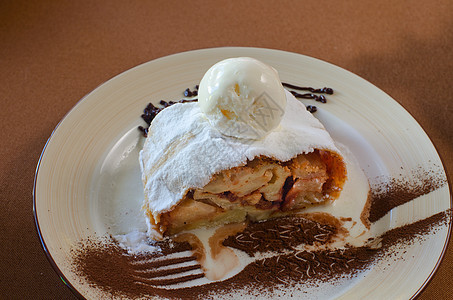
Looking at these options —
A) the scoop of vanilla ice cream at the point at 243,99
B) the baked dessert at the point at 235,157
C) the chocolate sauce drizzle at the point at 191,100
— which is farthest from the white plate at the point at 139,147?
the scoop of vanilla ice cream at the point at 243,99

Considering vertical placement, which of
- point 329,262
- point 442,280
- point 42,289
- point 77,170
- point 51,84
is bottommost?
point 442,280

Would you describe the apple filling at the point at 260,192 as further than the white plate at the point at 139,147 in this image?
Yes

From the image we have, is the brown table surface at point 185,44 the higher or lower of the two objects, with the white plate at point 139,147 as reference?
higher

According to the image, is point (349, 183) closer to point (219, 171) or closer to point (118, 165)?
point (219, 171)

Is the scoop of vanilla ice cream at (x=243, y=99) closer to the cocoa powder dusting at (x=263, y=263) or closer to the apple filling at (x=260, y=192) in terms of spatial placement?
the apple filling at (x=260, y=192)

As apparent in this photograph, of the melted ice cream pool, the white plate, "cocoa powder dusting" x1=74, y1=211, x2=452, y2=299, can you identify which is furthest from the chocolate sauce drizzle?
"cocoa powder dusting" x1=74, y1=211, x2=452, y2=299

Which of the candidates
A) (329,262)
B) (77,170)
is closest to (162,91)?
(77,170)

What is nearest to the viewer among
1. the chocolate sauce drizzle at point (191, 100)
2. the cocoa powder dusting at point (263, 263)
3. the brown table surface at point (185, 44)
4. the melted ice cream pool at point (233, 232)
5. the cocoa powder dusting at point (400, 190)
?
the cocoa powder dusting at point (263, 263)

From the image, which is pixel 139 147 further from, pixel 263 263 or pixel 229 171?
pixel 263 263
